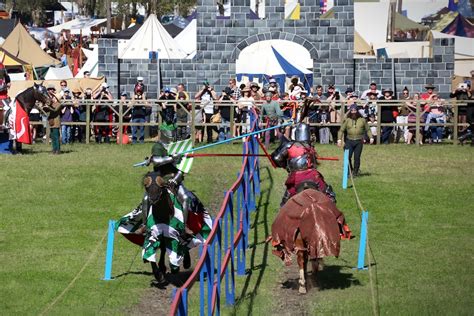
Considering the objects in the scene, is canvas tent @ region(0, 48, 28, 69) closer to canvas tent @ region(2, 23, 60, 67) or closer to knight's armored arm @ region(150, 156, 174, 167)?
canvas tent @ region(2, 23, 60, 67)

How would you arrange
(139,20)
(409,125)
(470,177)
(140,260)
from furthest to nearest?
(139,20)
(409,125)
(470,177)
(140,260)

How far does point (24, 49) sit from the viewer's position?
159 feet

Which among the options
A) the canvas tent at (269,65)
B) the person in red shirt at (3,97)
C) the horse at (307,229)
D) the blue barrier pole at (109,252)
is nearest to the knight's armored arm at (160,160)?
the blue barrier pole at (109,252)

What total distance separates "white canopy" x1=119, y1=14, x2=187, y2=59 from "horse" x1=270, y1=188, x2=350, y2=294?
86.8 ft

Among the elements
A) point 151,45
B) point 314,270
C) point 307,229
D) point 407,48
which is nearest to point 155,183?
point 307,229

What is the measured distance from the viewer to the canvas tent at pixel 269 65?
3641 cm

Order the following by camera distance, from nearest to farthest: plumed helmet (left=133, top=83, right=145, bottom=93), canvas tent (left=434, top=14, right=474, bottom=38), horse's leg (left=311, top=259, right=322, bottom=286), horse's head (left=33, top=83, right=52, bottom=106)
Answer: horse's leg (left=311, top=259, right=322, bottom=286), horse's head (left=33, top=83, right=52, bottom=106), plumed helmet (left=133, top=83, right=145, bottom=93), canvas tent (left=434, top=14, right=474, bottom=38)

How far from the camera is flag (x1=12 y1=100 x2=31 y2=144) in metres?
29.0

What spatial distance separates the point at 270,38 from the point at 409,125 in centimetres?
663

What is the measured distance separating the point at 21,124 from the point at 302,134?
13934 mm

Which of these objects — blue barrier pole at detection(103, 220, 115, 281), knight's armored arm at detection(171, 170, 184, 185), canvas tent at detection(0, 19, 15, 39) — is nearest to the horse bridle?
knight's armored arm at detection(171, 170, 184, 185)

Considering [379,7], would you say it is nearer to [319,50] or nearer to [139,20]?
[319,50]

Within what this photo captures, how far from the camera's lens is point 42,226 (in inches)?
792

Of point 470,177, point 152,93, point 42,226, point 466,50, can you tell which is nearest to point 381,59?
point 152,93
